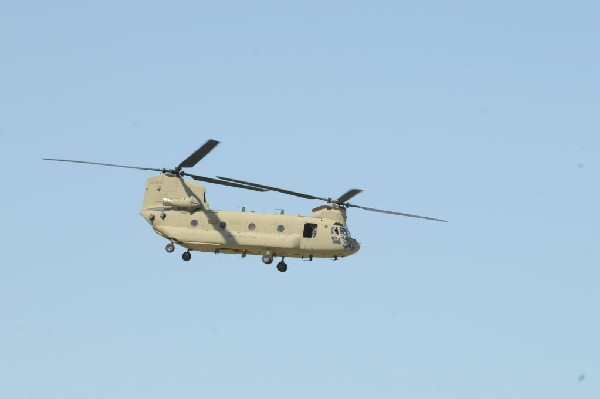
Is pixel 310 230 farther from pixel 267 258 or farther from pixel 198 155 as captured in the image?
pixel 198 155

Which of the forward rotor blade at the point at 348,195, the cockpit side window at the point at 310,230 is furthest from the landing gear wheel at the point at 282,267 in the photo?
the forward rotor blade at the point at 348,195

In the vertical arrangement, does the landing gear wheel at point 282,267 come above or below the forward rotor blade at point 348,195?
below

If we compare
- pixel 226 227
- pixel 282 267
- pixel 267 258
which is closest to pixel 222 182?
pixel 226 227

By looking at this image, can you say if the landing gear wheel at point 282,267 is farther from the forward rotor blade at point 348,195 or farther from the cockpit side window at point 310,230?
the forward rotor blade at point 348,195

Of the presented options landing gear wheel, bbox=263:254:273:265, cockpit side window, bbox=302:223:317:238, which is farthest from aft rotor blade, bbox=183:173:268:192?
landing gear wheel, bbox=263:254:273:265

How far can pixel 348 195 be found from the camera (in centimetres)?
10250

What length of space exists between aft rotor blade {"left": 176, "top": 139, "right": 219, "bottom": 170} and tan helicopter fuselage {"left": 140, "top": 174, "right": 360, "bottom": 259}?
2760 mm

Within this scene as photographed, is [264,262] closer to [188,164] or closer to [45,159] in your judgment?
[188,164]

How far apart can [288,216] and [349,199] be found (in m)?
6.18

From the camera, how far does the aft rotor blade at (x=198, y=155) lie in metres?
92.4

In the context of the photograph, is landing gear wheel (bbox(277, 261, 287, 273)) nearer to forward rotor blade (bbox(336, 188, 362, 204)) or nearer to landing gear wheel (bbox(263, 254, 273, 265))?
landing gear wheel (bbox(263, 254, 273, 265))

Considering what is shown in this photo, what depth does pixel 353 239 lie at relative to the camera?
10206 cm

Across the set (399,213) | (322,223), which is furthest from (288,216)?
(399,213)

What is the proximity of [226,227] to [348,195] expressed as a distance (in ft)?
38.5
